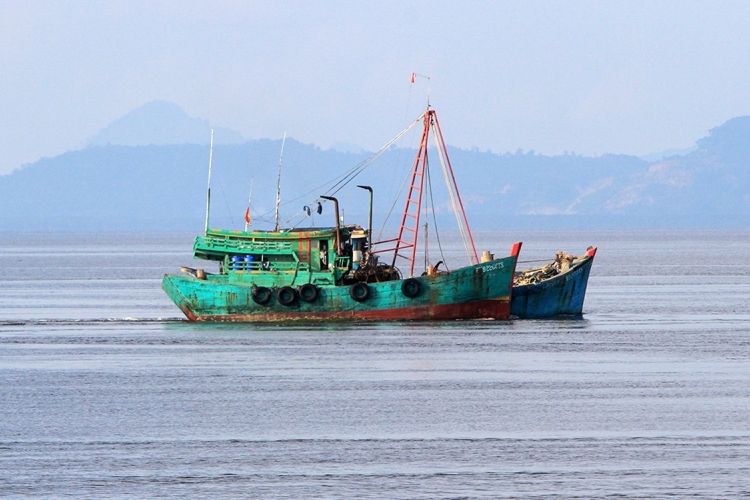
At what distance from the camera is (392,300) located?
2474 inches

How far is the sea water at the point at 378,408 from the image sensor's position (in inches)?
1266

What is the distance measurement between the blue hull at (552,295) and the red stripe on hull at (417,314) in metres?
2.17

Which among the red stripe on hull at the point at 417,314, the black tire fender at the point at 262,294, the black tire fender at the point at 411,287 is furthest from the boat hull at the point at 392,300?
the black tire fender at the point at 262,294

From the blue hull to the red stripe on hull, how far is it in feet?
7.11

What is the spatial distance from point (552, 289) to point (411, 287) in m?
8.24

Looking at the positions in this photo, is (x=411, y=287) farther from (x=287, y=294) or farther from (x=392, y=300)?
(x=287, y=294)

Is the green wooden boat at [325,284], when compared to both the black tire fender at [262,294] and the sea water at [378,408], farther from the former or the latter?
the sea water at [378,408]

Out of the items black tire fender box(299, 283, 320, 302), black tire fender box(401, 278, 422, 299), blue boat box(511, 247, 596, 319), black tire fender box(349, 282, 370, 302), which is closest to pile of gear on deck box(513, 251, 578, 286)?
blue boat box(511, 247, 596, 319)

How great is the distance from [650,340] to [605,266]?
268 ft

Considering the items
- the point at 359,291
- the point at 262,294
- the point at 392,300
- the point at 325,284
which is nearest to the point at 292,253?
the point at 325,284

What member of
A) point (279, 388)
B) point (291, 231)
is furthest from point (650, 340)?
point (279, 388)

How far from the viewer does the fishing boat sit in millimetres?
62750

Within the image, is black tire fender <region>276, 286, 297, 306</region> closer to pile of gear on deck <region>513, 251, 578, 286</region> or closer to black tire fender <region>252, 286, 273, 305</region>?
black tire fender <region>252, 286, 273, 305</region>

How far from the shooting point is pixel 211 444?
36.5 metres
